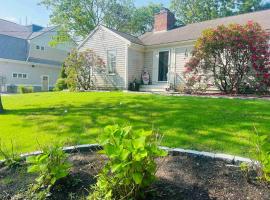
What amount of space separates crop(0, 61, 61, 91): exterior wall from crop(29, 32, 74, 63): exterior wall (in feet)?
4.96

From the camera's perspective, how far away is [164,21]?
59.6ft

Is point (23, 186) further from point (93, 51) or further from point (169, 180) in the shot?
point (93, 51)

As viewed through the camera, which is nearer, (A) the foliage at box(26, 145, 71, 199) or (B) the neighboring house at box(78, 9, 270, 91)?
(A) the foliage at box(26, 145, 71, 199)

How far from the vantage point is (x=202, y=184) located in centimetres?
231

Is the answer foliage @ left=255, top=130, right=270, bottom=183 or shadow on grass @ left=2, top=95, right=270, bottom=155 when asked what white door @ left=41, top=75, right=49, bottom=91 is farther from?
foliage @ left=255, top=130, right=270, bottom=183

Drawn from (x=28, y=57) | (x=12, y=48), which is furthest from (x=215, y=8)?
(x=12, y=48)

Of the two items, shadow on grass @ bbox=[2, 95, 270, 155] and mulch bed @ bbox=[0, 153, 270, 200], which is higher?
shadow on grass @ bbox=[2, 95, 270, 155]

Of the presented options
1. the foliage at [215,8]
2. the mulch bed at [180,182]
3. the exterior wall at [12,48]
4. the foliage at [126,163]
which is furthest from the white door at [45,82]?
the foliage at [126,163]

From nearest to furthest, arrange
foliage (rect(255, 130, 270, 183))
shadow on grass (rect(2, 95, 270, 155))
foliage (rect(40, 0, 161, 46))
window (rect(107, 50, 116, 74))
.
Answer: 1. foliage (rect(255, 130, 270, 183))
2. shadow on grass (rect(2, 95, 270, 155))
3. window (rect(107, 50, 116, 74))
4. foliage (rect(40, 0, 161, 46))

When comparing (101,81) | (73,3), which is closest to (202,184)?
(101,81)

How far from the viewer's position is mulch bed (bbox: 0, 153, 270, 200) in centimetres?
214

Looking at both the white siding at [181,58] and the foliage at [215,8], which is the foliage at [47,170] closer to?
the white siding at [181,58]

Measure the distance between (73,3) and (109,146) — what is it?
28.9 m

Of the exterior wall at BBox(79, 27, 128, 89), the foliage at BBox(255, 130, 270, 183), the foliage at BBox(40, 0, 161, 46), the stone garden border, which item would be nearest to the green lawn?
the stone garden border
